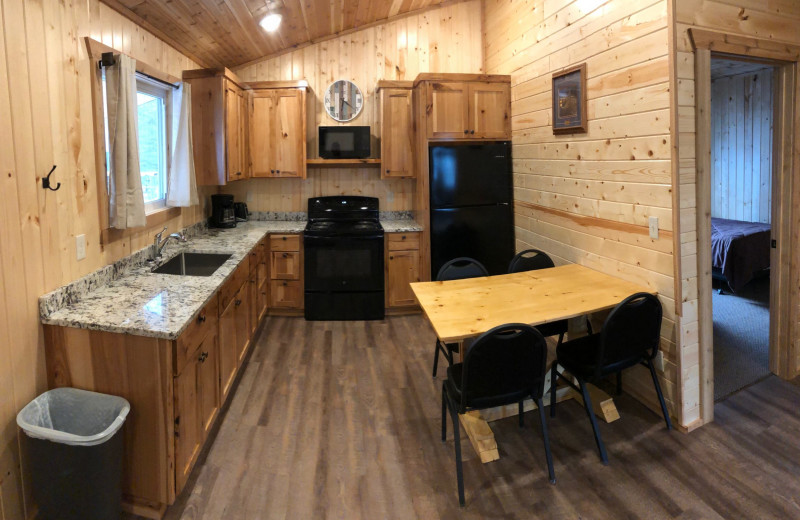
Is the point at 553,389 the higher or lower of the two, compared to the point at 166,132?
lower

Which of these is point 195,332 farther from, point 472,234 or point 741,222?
point 741,222

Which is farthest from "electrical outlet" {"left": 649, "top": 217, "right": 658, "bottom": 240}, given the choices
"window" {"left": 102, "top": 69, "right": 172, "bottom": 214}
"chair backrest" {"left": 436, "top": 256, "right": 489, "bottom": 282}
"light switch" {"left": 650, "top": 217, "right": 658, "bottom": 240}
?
"window" {"left": 102, "top": 69, "right": 172, "bottom": 214}

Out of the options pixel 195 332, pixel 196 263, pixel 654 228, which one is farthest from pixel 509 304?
pixel 196 263

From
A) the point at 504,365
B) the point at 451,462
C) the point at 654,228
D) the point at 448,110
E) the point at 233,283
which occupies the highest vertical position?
the point at 448,110

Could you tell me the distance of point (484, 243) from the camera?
4.34 meters

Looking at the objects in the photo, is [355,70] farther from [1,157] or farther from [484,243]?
[1,157]

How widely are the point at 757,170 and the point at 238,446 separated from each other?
6.82 meters

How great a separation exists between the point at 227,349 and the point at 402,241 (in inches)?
79.7

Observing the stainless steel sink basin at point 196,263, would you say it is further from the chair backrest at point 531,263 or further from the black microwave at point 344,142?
the chair backrest at point 531,263

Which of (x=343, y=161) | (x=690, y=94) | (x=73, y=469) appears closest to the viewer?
(x=73, y=469)

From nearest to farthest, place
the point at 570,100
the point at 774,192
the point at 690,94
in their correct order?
the point at 690,94 < the point at 774,192 < the point at 570,100

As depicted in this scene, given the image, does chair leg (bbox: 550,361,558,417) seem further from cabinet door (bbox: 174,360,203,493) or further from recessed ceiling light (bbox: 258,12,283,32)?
recessed ceiling light (bbox: 258,12,283,32)

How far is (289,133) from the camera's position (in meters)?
4.46

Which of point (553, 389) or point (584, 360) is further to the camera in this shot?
point (553, 389)
